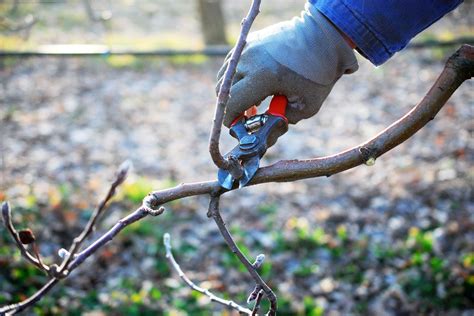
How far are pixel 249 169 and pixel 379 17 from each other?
53 cm

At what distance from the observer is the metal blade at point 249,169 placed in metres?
1.29

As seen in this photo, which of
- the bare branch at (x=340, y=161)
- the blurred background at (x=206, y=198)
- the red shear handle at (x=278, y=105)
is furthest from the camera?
the blurred background at (x=206, y=198)

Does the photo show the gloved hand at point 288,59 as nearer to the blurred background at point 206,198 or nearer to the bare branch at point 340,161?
the bare branch at point 340,161

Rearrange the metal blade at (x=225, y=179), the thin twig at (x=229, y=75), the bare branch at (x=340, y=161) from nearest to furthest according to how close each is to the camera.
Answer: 1. the thin twig at (x=229, y=75)
2. the bare branch at (x=340, y=161)
3. the metal blade at (x=225, y=179)

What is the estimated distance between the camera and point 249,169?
132 centimetres

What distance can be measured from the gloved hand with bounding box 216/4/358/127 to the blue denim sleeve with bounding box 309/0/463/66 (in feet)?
0.14

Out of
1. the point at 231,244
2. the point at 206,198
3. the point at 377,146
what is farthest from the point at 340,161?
the point at 206,198

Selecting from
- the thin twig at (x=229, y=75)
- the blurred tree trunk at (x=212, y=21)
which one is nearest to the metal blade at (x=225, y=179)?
the thin twig at (x=229, y=75)

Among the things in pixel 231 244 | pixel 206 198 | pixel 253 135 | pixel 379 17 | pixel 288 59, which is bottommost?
pixel 206 198

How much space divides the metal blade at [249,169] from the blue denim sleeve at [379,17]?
1.39 ft

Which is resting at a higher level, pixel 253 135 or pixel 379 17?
pixel 379 17

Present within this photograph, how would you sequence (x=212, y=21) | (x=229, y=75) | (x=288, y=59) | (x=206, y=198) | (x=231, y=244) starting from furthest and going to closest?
(x=212, y=21)
(x=206, y=198)
(x=288, y=59)
(x=231, y=244)
(x=229, y=75)

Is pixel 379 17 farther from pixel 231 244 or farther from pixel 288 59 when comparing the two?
pixel 231 244

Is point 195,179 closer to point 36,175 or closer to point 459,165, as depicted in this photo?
point 36,175
